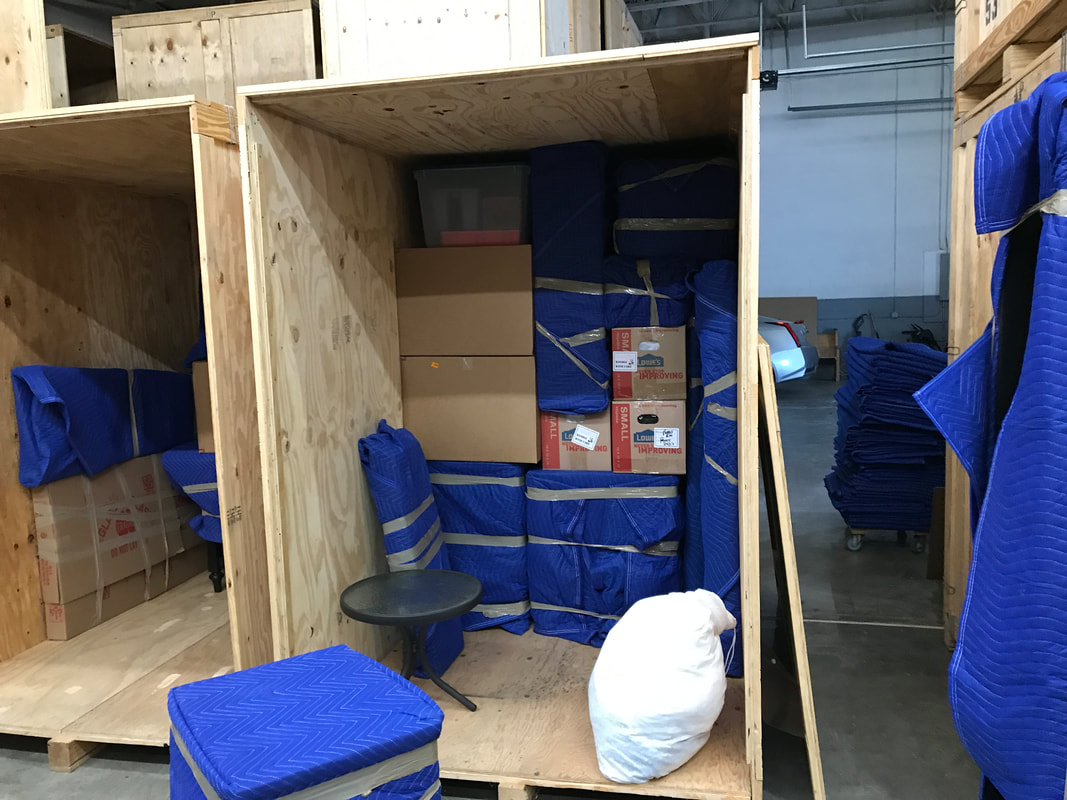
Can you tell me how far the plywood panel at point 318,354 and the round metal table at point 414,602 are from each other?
A: 0.50ft

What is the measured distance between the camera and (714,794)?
212 cm

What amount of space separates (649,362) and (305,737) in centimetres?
181

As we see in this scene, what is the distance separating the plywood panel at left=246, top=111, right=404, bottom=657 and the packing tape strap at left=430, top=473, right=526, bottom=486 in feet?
0.97

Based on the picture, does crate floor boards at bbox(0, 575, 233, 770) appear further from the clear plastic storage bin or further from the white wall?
the white wall

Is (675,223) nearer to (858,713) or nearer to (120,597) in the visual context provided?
(858,713)

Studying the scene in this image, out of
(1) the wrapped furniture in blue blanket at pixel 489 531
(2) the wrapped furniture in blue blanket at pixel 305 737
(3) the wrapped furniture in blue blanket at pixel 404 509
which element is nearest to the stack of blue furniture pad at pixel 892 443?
(1) the wrapped furniture in blue blanket at pixel 489 531

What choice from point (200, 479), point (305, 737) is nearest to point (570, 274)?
point (200, 479)

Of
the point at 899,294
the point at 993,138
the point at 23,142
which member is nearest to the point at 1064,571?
the point at 993,138

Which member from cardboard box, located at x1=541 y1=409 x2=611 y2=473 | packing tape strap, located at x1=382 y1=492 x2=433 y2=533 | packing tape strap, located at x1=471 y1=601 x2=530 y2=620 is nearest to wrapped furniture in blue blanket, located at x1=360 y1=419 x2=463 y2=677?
packing tape strap, located at x1=382 y1=492 x2=433 y2=533

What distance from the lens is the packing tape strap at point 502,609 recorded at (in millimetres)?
3154

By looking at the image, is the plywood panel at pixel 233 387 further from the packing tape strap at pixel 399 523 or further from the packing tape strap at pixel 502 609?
the packing tape strap at pixel 502 609

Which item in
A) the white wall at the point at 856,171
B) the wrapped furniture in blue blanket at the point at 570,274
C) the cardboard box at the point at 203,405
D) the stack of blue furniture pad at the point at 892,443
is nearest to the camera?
the wrapped furniture in blue blanket at the point at 570,274

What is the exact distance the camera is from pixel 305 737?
1552mm

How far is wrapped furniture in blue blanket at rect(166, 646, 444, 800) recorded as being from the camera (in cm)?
147
